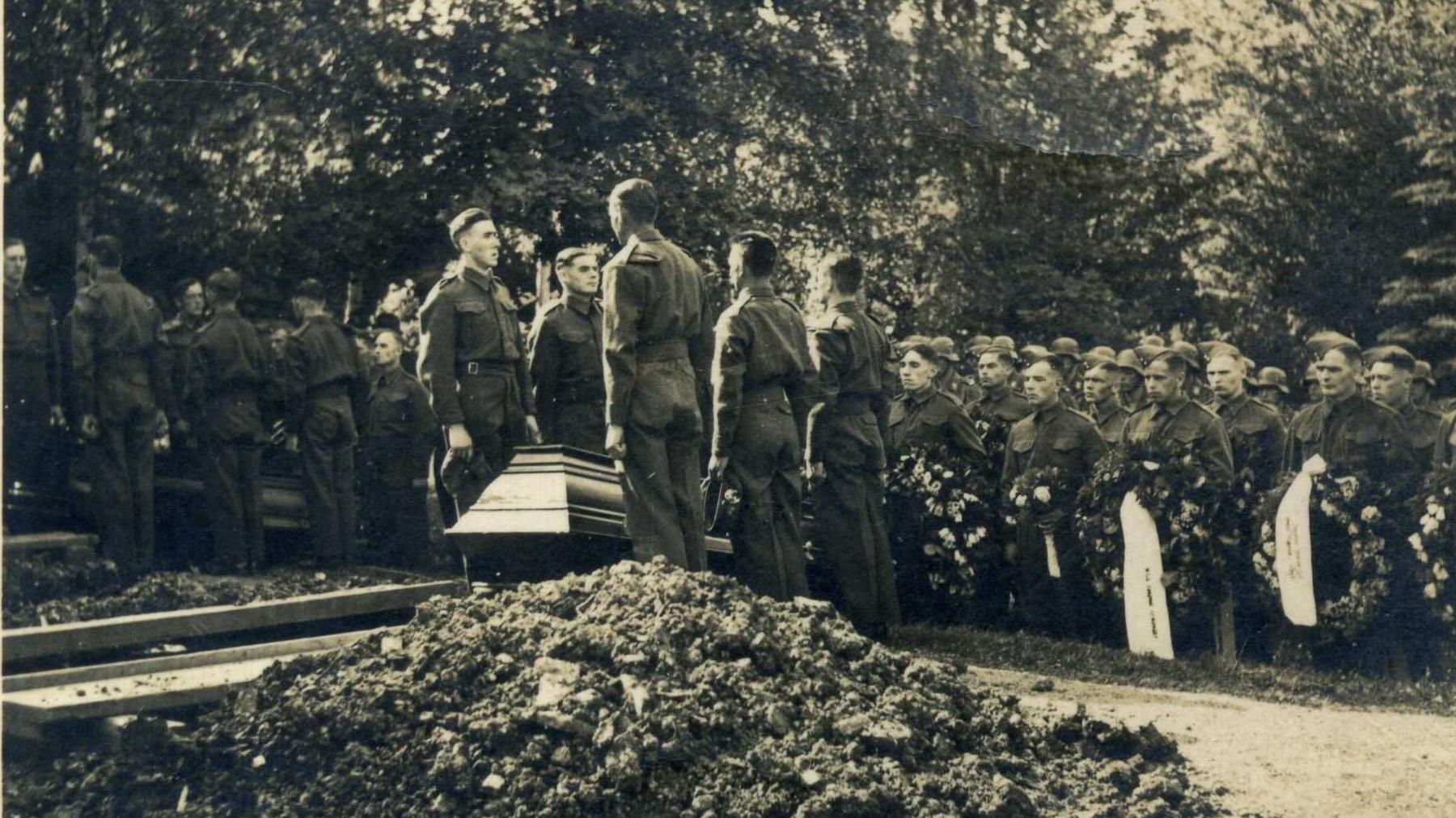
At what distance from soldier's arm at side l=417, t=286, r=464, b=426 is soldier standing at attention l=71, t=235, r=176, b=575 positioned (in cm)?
108

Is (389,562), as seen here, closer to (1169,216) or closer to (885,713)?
(885,713)

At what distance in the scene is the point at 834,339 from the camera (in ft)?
21.0

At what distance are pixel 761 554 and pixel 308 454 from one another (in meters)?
2.30

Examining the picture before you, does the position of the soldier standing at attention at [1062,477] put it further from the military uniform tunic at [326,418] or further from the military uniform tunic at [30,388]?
the military uniform tunic at [30,388]

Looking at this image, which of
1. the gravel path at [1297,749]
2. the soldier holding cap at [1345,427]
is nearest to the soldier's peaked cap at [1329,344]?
the soldier holding cap at [1345,427]

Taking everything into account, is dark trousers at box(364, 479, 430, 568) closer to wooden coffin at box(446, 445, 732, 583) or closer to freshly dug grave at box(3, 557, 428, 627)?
freshly dug grave at box(3, 557, 428, 627)

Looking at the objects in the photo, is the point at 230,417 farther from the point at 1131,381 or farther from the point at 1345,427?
the point at 1345,427

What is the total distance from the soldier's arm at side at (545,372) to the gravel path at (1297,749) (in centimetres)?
234

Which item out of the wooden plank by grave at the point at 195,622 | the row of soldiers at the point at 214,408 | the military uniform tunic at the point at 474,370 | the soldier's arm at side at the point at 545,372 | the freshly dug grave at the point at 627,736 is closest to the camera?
the freshly dug grave at the point at 627,736

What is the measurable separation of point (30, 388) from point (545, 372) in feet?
6.67

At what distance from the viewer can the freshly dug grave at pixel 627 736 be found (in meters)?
4.09

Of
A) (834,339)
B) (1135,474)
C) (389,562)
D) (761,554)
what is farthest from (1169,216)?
(389,562)

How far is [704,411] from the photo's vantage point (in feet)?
21.1

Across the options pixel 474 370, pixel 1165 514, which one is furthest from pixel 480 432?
pixel 1165 514
